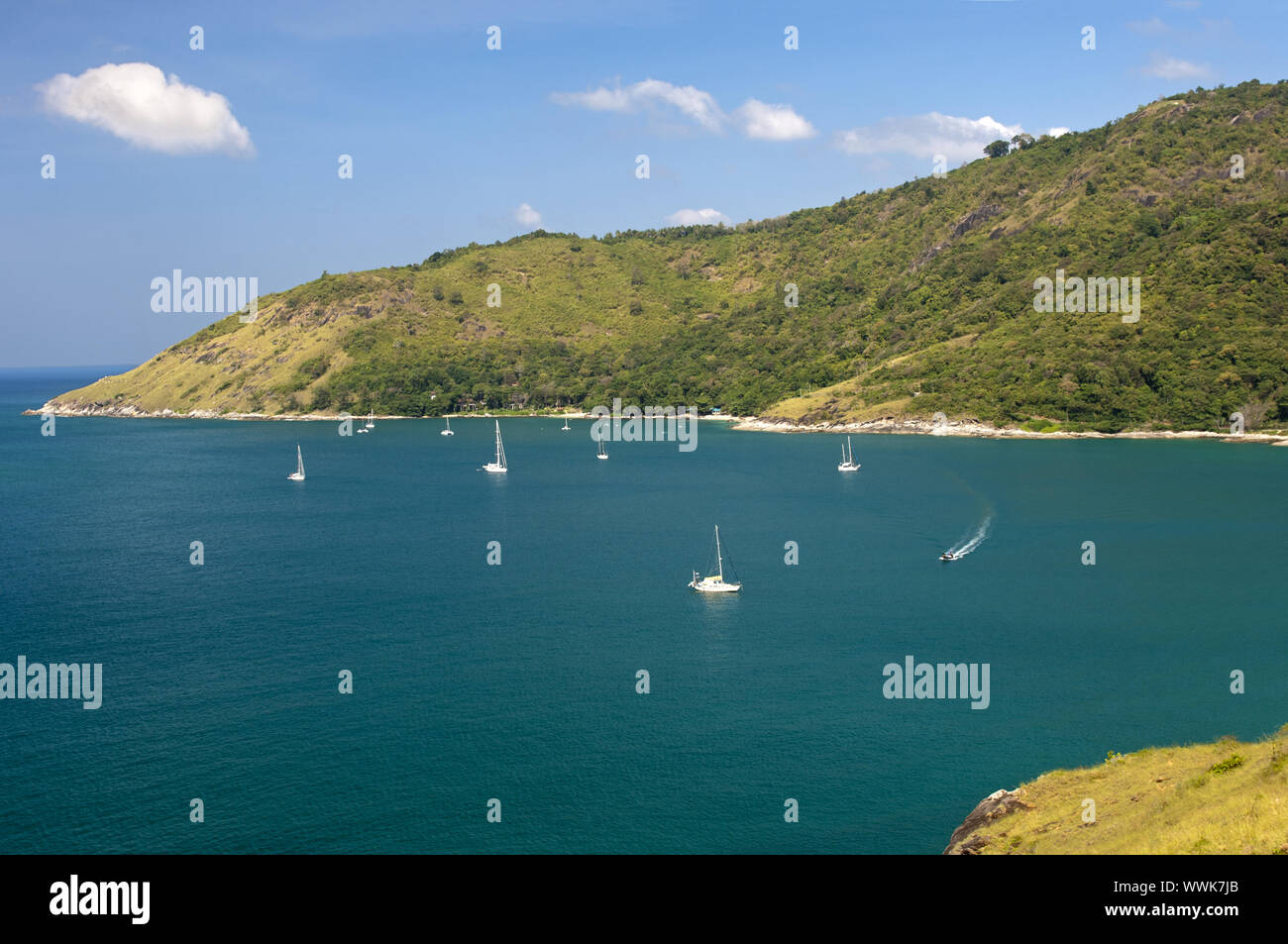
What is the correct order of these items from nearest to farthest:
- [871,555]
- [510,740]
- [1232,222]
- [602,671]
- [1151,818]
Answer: [1151,818], [510,740], [602,671], [871,555], [1232,222]

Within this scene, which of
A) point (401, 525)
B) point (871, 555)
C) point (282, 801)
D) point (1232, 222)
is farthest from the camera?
point (1232, 222)

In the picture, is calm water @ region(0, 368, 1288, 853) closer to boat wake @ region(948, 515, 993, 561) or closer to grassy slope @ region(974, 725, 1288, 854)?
boat wake @ region(948, 515, 993, 561)

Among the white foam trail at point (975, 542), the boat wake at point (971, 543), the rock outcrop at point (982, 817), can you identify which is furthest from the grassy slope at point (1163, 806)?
the white foam trail at point (975, 542)

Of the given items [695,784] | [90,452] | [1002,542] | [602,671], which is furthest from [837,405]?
[695,784]

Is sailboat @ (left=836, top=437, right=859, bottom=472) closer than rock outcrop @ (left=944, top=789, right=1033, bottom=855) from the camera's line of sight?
No

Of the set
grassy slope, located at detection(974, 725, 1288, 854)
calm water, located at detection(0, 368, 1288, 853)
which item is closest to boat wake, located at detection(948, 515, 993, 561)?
calm water, located at detection(0, 368, 1288, 853)

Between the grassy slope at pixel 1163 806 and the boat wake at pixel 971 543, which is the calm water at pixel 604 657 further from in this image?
the grassy slope at pixel 1163 806

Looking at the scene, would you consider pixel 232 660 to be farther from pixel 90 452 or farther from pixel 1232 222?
pixel 1232 222

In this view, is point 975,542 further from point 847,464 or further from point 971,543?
point 847,464
